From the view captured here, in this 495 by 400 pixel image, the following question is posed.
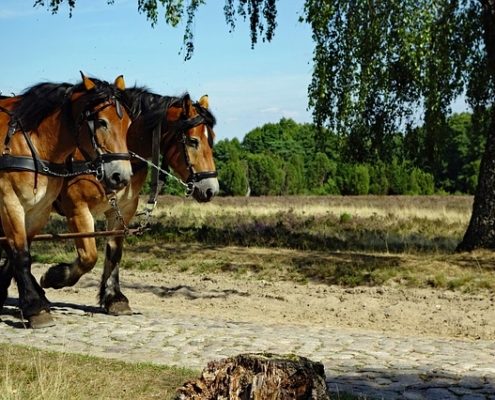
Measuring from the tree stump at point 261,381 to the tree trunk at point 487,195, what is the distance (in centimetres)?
1195

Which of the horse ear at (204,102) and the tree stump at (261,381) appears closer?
the tree stump at (261,381)

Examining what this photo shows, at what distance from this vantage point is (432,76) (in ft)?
57.4

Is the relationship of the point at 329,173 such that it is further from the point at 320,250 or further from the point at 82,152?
the point at 82,152

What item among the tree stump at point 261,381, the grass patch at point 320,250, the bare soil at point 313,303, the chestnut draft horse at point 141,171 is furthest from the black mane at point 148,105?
the tree stump at point 261,381

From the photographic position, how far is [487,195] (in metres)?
16.6

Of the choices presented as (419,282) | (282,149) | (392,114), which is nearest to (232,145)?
(282,149)

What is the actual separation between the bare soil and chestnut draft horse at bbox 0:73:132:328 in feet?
9.13

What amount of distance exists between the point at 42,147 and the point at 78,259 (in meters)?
A: 1.68

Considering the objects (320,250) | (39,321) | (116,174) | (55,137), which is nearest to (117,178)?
(116,174)

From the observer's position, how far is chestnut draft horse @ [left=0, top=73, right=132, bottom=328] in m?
9.41

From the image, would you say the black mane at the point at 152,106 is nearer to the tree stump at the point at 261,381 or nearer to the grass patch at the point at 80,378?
the grass patch at the point at 80,378

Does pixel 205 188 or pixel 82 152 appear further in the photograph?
pixel 205 188

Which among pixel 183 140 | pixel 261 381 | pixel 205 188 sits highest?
pixel 183 140

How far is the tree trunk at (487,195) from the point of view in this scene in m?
16.5
